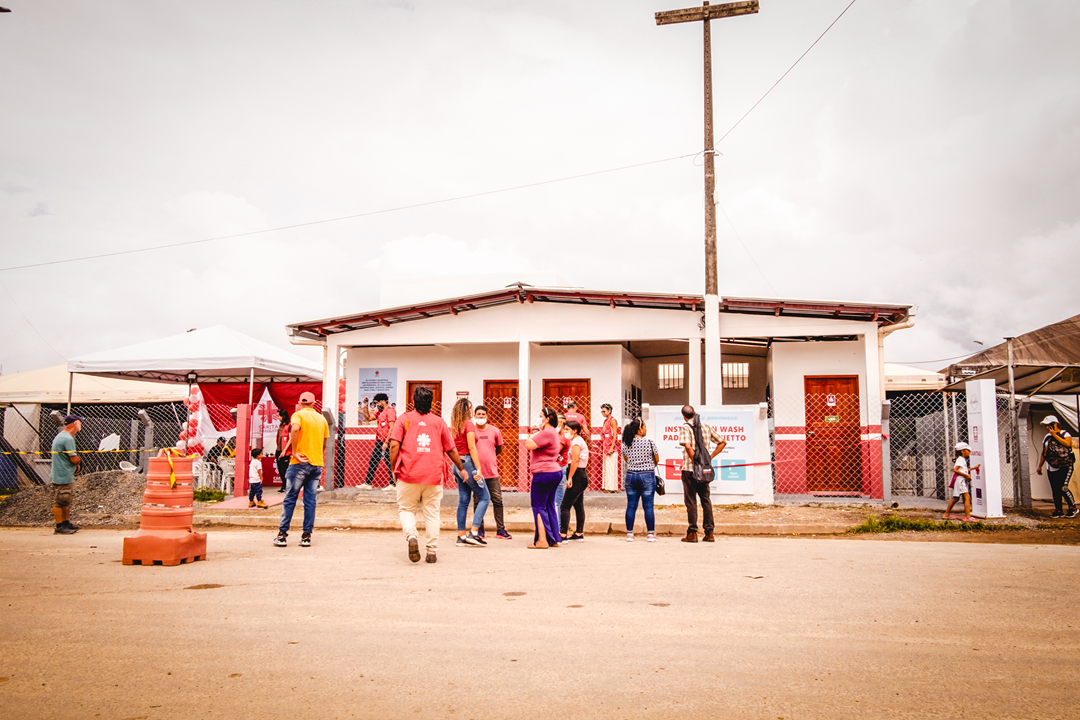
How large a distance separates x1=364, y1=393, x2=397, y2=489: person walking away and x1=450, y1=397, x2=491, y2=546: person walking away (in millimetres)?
5214

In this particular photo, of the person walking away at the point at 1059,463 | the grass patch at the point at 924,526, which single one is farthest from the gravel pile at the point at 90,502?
the person walking away at the point at 1059,463

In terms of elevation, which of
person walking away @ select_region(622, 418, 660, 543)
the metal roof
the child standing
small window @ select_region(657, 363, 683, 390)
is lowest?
the child standing

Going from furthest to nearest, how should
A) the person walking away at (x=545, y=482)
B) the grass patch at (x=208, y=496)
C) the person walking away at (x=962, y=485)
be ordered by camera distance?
the grass patch at (x=208, y=496) < the person walking away at (x=962, y=485) < the person walking away at (x=545, y=482)

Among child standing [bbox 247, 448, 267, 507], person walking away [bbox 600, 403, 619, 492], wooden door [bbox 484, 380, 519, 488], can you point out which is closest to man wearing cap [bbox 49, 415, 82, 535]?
child standing [bbox 247, 448, 267, 507]

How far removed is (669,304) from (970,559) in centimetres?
796

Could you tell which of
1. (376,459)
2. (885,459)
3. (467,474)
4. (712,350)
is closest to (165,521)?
(467,474)

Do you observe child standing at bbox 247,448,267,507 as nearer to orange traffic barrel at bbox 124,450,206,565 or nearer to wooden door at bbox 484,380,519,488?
wooden door at bbox 484,380,519,488

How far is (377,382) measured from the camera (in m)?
17.3

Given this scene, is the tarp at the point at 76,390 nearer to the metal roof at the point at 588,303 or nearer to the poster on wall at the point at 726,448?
the metal roof at the point at 588,303

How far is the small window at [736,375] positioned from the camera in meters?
20.4

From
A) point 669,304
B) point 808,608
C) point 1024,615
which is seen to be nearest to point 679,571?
point 808,608

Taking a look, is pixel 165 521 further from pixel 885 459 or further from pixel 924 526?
pixel 885 459

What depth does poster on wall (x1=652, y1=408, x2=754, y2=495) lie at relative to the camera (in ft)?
44.1

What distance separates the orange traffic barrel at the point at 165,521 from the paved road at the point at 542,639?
29 centimetres
